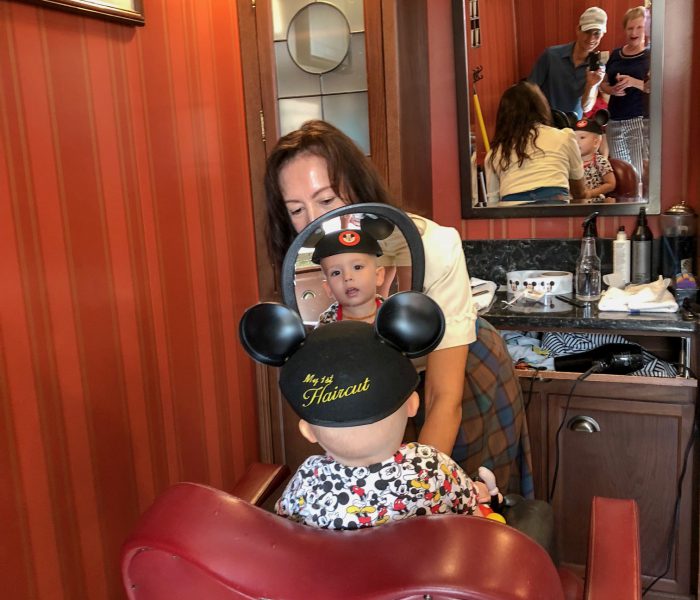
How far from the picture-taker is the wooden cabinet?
1841 millimetres

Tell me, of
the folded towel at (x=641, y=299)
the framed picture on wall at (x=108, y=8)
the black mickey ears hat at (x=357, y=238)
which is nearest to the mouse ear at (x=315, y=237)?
the black mickey ears hat at (x=357, y=238)

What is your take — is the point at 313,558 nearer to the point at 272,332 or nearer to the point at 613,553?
the point at 272,332

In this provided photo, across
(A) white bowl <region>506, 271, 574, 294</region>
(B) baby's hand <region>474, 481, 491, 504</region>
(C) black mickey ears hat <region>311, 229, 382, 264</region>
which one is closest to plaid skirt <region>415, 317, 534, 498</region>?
(B) baby's hand <region>474, 481, 491, 504</region>

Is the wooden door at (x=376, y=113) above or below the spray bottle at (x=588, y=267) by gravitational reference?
above

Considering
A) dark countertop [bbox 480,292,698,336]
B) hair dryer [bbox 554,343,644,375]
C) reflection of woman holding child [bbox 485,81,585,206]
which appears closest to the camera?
dark countertop [bbox 480,292,698,336]

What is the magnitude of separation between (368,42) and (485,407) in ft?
4.28

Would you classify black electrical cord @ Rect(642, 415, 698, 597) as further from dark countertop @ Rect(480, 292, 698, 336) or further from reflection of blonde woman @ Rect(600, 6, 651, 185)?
reflection of blonde woman @ Rect(600, 6, 651, 185)

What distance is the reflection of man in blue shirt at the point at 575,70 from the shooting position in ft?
7.08

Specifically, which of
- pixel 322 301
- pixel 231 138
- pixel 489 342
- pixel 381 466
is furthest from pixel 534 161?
pixel 381 466

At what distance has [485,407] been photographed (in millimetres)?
1268

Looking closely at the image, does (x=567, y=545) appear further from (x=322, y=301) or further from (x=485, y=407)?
(x=322, y=301)

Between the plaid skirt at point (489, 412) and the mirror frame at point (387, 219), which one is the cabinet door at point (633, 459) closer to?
the plaid skirt at point (489, 412)

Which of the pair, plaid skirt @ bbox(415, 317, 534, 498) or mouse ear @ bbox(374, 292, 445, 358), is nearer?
mouse ear @ bbox(374, 292, 445, 358)

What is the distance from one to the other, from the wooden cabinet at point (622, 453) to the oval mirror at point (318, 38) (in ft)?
3.94
